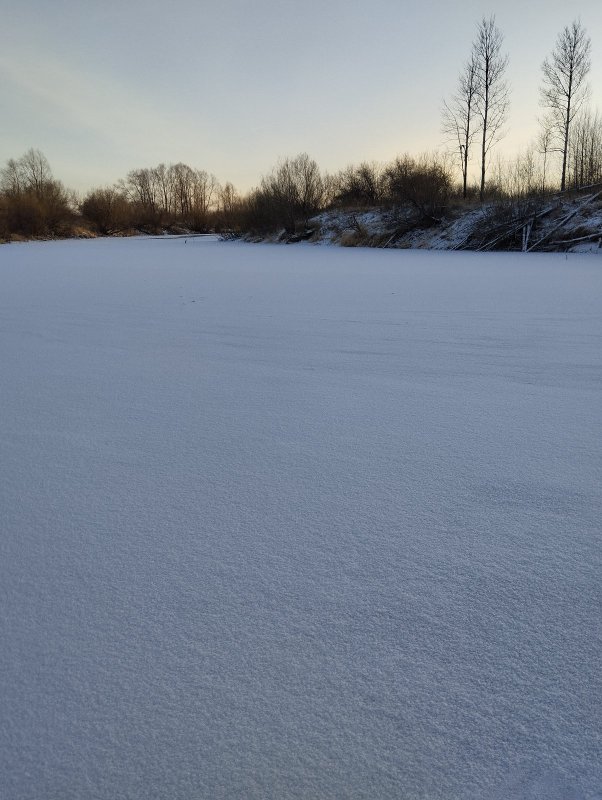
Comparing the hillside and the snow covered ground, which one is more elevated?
the hillside

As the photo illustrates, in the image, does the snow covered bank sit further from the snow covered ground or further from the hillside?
the snow covered ground

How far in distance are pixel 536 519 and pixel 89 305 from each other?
5225 millimetres

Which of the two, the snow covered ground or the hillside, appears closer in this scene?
the snow covered ground

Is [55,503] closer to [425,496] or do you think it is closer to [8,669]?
[8,669]

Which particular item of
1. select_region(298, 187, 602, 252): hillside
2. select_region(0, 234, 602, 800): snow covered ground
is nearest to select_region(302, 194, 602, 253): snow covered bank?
select_region(298, 187, 602, 252): hillside

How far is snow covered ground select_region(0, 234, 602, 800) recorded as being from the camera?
808 mm

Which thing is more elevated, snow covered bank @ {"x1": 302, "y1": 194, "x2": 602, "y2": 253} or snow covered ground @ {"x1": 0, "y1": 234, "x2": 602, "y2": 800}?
snow covered bank @ {"x1": 302, "y1": 194, "x2": 602, "y2": 253}

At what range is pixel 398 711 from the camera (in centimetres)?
87

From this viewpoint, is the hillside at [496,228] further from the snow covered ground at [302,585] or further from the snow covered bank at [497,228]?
the snow covered ground at [302,585]

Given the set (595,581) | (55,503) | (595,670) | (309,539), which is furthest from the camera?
(55,503)

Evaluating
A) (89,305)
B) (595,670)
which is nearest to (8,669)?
(595,670)

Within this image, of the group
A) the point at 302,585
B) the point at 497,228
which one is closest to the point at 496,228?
the point at 497,228

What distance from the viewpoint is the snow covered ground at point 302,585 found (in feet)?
2.65

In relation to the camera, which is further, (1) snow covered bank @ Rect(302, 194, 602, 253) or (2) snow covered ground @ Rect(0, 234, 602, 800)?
(1) snow covered bank @ Rect(302, 194, 602, 253)
